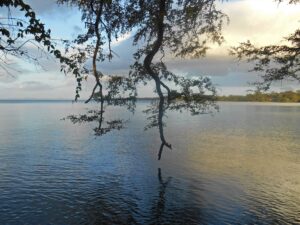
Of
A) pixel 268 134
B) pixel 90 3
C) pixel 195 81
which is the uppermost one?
pixel 90 3

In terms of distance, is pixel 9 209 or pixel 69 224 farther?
pixel 9 209

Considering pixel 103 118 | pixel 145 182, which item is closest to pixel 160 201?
pixel 145 182

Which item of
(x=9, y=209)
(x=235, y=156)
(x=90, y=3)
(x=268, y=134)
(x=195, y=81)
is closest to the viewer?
(x=90, y=3)

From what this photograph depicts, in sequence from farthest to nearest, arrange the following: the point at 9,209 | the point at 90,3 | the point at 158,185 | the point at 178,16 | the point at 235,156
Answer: the point at 235,156 < the point at 158,185 < the point at 9,209 < the point at 178,16 < the point at 90,3

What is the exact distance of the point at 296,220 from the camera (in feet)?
72.5

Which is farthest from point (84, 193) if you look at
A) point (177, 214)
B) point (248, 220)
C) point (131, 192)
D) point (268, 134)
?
point (268, 134)

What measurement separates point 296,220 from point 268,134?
1824 inches

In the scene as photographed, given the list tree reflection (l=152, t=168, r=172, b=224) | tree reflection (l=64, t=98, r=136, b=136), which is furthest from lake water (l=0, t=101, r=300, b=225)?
tree reflection (l=64, t=98, r=136, b=136)

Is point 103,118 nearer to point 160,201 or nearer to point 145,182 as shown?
point 160,201

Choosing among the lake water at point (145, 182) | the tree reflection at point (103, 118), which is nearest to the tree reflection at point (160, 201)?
the lake water at point (145, 182)

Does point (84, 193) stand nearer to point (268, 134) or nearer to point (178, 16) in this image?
point (178, 16)

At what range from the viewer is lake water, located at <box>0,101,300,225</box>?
2286 cm

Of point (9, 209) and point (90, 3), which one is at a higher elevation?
point (90, 3)

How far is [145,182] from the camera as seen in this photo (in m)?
31.2
